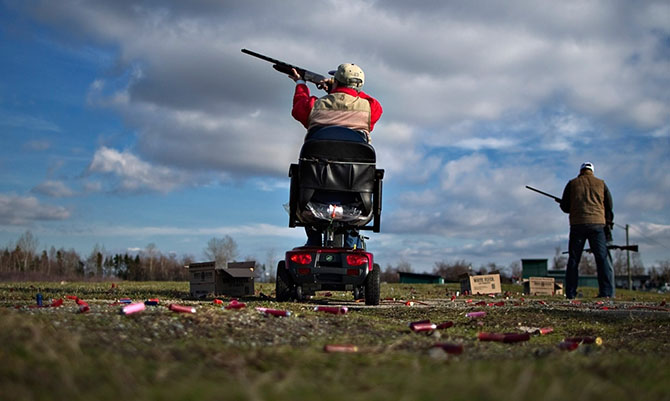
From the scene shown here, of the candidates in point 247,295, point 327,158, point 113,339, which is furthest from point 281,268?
point 113,339

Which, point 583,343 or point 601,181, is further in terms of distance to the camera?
point 601,181

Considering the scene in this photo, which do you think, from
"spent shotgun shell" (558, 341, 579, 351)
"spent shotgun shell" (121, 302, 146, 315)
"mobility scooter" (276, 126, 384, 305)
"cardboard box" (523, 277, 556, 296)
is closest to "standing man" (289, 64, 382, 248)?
"mobility scooter" (276, 126, 384, 305)

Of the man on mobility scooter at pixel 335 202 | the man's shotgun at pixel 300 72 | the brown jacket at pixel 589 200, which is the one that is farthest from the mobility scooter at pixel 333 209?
the brown jacket at pixel 589 200

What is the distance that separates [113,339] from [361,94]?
8108mm

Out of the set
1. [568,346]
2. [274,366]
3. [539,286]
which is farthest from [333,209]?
[539,286]

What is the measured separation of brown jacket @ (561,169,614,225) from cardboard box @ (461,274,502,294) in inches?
180

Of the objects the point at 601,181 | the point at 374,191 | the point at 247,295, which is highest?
the point at 601,181

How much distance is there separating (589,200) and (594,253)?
1.40 m

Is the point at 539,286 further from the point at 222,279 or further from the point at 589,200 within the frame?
the point at 222,279

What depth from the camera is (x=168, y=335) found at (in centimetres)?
478

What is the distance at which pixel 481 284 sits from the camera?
2070 centimetres

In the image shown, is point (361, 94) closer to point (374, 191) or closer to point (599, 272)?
point (374, 191)

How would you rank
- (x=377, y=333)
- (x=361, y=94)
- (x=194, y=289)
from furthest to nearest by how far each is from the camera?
(x=194, y=289) < (x=361, y=94) < (x=377, y=333)

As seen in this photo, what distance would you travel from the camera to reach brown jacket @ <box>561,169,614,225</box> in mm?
16375
